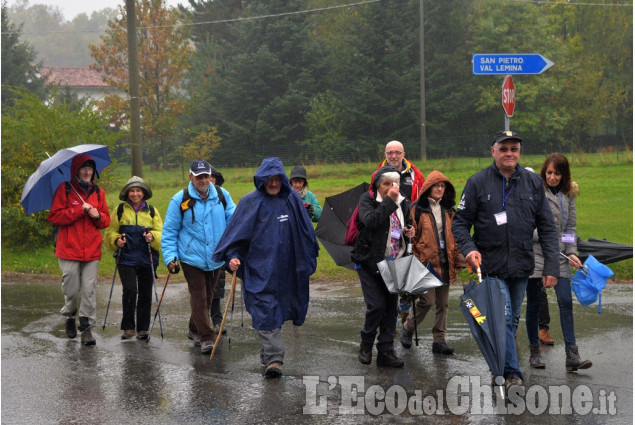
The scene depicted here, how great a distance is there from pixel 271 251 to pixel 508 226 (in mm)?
2100

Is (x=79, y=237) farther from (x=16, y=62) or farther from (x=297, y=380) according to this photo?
(x=16, y=62)

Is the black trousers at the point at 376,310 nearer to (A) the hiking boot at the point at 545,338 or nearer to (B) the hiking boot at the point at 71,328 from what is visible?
(A) the hiking boot at the point at 545,338

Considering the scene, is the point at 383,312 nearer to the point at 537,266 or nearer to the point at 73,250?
the point at 537,266

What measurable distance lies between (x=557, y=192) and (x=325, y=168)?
28.6 meters

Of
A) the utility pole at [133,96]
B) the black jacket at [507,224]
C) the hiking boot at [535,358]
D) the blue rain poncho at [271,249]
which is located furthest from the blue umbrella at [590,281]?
the utility pole at [133,96]

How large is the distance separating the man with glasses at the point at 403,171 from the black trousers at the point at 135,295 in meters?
2.87

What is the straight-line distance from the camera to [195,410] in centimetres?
598

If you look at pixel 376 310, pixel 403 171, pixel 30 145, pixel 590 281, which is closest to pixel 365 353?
pixel 376 310

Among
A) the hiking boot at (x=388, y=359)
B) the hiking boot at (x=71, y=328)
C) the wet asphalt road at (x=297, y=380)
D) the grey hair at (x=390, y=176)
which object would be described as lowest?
the wet asphalt road at (x=297, y=380)

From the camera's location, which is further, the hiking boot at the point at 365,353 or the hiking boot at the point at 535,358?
the hiking boot at the point at 365,353

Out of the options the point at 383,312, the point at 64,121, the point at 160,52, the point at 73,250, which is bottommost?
the point at 383,312

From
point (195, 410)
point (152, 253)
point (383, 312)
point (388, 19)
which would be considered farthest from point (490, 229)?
point (388, 19)

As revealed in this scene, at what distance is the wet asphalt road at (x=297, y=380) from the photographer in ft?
19.1

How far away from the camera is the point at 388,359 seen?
7.20 metres
